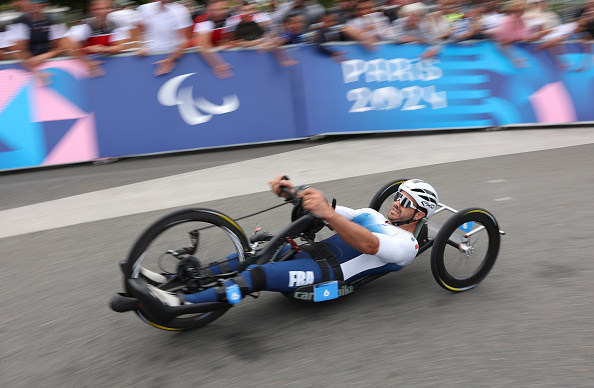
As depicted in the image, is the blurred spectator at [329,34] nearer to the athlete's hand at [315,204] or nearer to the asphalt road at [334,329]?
the asphalt road at [334,329]

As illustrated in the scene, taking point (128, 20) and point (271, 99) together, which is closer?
point (128, 20)

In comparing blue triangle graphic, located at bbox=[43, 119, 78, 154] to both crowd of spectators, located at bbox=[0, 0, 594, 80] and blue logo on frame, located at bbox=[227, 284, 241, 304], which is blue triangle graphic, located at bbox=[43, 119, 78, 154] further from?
blue logo on frame, located at bbox=[227, 284, 241, 304]

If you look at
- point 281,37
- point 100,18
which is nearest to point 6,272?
point 100,18

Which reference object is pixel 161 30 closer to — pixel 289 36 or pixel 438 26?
pixel 289 36

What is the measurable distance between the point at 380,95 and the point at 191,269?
5884mm

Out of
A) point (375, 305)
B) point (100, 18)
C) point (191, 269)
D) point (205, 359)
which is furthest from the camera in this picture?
point (100, 18)

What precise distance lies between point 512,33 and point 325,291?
22.3 ft

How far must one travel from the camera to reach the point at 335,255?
3.90 metres

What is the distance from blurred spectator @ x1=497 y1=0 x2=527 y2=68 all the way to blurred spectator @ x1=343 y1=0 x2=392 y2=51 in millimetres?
1700

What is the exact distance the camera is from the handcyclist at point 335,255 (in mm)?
3402

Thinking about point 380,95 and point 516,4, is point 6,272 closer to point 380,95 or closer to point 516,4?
point 380,95

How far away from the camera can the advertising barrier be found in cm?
778

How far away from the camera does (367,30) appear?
349 inches

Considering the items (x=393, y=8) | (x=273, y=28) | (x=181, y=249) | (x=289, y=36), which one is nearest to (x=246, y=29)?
(x=273, y=28)
